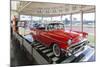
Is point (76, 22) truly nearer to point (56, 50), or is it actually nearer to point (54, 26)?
point (54, 26)

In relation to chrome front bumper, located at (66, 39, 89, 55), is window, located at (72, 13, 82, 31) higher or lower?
higher

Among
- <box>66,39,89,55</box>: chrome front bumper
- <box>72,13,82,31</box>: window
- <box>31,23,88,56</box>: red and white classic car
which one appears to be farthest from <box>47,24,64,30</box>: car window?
<box>66,39,89,55</box>: chrome front bumper

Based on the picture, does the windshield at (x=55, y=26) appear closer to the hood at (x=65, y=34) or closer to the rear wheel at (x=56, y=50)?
the hood at (x=65, y=34)

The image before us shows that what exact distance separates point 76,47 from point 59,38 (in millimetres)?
270

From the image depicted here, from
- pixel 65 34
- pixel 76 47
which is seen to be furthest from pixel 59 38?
pixel 76 47

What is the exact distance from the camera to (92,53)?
7.69 ft

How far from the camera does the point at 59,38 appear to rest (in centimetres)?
221

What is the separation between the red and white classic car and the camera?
213 centimetres

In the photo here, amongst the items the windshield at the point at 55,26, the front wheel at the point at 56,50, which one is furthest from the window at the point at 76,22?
the front wheel at the point at 56,50

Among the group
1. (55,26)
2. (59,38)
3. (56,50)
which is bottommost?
(56,50)

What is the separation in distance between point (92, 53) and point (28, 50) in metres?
0.89

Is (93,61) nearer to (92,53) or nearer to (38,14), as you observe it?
(92,53)

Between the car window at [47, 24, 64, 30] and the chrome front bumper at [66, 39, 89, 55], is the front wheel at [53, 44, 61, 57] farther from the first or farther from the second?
the car window at [47, 24, 64, 30]

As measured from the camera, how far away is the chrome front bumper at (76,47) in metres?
2.24
